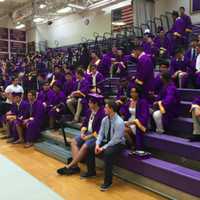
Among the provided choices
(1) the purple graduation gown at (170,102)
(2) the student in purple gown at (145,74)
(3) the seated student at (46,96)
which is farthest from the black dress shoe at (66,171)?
(3) the seated student at (46,96)

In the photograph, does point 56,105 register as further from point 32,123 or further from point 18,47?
point 18,47

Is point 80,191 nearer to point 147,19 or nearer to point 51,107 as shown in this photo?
point 51,107

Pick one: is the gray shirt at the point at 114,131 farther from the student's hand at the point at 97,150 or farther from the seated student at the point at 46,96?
the seated student at the point at 46,96

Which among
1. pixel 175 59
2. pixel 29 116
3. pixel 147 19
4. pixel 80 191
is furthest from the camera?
pixel 147 19

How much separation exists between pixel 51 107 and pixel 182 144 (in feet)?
12.2

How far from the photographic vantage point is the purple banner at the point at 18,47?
1817 centimetres

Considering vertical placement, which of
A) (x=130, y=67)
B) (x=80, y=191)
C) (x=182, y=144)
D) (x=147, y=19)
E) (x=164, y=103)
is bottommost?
(x=80, y=191)

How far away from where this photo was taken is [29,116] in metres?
6.96

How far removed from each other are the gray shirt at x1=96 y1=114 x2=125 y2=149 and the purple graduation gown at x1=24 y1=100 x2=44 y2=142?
2.75 meters

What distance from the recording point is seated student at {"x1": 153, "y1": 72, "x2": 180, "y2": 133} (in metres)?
4.52

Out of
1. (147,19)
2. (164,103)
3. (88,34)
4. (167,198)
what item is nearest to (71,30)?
(88,34)

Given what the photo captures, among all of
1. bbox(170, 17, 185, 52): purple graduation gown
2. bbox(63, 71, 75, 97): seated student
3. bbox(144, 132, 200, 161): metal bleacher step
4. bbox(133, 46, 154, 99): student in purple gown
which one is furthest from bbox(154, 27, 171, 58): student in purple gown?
bbox(144, 132, 200, 161): metal bleacher step

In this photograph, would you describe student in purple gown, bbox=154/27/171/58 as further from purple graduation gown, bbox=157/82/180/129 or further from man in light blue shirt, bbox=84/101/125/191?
man in light blue shirt, bbox=84/101/125/191

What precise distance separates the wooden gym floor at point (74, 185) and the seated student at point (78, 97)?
1411 mm
